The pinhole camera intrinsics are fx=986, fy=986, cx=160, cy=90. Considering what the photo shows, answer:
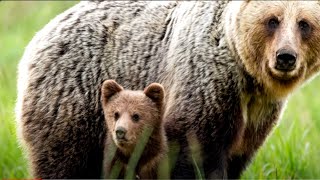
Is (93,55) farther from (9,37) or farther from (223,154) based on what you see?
(9,37)

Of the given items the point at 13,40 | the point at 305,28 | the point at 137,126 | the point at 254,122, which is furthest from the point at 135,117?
the point at 13,40

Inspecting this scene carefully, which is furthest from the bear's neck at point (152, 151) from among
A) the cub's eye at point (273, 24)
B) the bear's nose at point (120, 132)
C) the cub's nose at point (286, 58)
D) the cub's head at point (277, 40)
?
the cub's eye at point (273, 24)

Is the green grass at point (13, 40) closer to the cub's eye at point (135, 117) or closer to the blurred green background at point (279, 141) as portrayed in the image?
the blurred green background at point (279, 141)

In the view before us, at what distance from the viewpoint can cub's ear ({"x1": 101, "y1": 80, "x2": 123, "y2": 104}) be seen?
295 inches

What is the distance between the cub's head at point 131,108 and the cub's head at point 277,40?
0.80 metres

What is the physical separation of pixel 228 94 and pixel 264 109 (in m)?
0.49

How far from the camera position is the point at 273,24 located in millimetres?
7570

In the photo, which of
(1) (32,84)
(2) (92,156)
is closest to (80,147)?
(2) (92,156)

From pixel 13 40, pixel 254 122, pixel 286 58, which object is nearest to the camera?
pixel 286 58

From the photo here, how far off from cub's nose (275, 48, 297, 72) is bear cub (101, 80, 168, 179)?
2.97 ft

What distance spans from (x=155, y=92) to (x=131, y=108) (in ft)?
0.76

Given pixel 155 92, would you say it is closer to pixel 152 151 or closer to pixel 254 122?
pixel 152 151

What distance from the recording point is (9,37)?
1488 centimetres

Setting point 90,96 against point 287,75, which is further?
point 90,96
